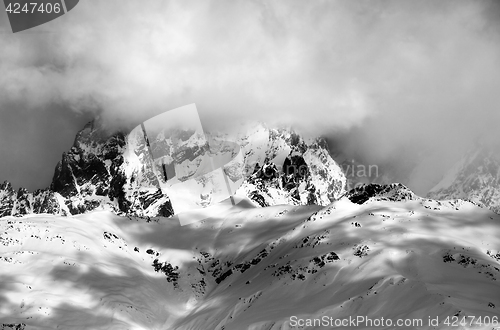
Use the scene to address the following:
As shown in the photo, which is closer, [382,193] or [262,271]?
[262,271]

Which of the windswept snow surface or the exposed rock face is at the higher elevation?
the windswept snow surface

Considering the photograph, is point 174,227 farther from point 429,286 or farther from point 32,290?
point 429,286

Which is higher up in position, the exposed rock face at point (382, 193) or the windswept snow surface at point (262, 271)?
the windswept snow surface at point (262, 271)

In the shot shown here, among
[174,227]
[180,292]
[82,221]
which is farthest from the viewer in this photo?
[174,227]

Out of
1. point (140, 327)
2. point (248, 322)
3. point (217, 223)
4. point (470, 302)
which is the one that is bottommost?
point (217, 223)

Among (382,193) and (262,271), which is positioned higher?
(262,271)

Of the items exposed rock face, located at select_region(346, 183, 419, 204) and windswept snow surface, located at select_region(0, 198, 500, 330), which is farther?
exposed rock face, located at select_region(346, 183, 419, 204)

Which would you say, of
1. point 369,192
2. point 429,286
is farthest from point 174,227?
point 429,286

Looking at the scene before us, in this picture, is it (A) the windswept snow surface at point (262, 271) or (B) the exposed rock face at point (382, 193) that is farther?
(B) the exposed rock face at point (382, 193)
